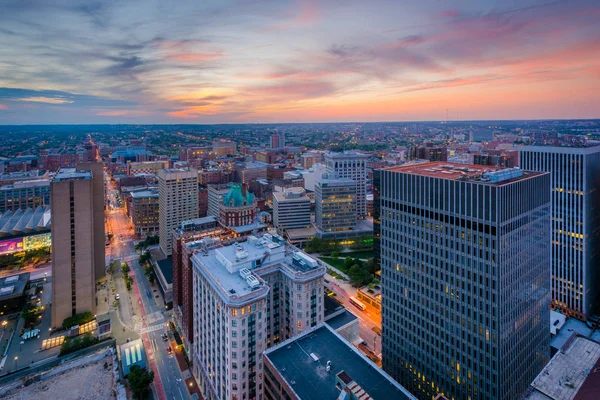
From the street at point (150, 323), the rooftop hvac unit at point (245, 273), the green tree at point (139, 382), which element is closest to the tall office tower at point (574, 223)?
the rooftop hvac unit at point (245, 273)

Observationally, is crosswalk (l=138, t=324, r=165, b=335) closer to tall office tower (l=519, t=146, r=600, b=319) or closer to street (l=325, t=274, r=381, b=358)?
street (l=325, t=274, r=381, b=358)

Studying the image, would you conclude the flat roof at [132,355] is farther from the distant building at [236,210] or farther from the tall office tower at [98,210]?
the tall office tower at [98,210]

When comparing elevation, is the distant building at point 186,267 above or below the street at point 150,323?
above

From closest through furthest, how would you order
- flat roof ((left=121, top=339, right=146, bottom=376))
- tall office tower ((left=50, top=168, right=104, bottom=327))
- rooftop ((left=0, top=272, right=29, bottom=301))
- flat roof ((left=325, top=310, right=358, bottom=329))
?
flat roof ((left=121, top=339, right=146, bottom=376)), flat roof ((left=325, top=310, right=358, bottom=329)), tall office tower ((left=50, top=168, right=104, bottom=327)), rooftop ((left=0, top=272, right=29, bottom=301))

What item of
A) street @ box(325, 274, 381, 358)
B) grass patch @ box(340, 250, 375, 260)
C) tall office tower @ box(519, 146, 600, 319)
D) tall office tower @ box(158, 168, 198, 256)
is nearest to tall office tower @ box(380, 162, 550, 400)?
street @ box(325, 274, 381, 358)

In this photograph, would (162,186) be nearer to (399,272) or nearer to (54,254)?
(54,254)

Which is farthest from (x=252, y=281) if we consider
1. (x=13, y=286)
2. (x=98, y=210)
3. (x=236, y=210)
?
(x=13, y=286)

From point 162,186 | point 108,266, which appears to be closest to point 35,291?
point 108,266
